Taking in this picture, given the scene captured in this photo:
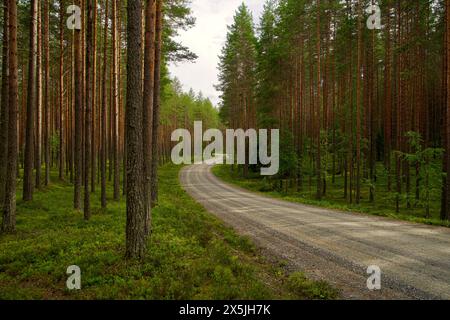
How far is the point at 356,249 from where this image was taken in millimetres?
8820

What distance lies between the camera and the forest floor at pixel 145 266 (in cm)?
588

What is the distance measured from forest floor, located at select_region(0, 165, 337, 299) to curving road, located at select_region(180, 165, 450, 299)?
0.72 meters

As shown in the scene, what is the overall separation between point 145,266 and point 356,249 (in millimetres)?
6076

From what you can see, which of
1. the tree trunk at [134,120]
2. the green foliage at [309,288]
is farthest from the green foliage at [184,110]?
the green foliage at [309,288]

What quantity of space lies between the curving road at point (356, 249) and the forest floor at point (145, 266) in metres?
0.72

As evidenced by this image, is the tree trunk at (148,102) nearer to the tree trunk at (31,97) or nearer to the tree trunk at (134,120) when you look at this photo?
the tree trunk at (134,120)

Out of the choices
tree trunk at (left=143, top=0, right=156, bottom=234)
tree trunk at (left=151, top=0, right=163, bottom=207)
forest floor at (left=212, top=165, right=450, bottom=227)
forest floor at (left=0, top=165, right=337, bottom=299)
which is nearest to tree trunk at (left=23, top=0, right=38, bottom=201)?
forest floor at (left=0, top=165, right=337, bottom=299)

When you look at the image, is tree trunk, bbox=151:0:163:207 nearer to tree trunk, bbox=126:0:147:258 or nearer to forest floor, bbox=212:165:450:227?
tree trunk, bbox=126:0:147:258

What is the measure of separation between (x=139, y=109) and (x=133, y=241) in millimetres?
3307

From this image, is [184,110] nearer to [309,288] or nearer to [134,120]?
[134,120]

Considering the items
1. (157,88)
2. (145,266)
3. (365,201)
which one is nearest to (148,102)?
(157,88)

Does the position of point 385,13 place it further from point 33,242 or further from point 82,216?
point 33,242

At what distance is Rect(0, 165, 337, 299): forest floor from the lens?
232 inches

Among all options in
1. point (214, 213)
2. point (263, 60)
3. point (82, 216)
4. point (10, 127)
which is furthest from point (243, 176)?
point (10, 127)
